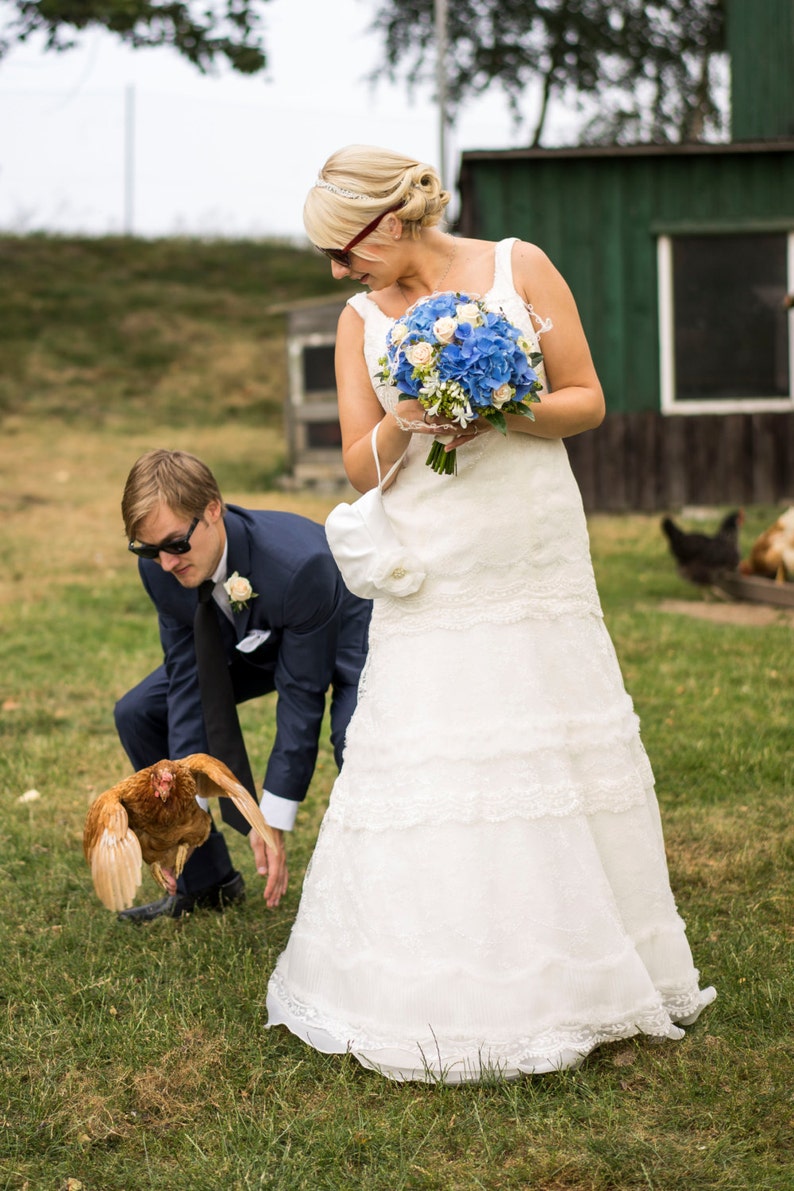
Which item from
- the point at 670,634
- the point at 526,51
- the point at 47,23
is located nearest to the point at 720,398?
the point at 670,634

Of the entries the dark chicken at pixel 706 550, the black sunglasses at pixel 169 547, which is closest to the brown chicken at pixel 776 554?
the dark chicken at pixel 706 550

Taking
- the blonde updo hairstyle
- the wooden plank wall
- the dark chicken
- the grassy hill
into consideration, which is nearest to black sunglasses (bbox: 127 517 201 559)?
the blonde updo hairstyle

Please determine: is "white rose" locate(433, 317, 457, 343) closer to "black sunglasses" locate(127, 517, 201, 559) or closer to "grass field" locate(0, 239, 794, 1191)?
"black sunglasses" locate(127, 517, 201, 559)

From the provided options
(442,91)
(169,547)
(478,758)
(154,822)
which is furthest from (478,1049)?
(442,91)

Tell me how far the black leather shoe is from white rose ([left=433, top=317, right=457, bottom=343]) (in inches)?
96.7

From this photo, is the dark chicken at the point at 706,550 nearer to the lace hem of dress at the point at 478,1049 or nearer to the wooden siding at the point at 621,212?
the wooden siding at the point at 621,212

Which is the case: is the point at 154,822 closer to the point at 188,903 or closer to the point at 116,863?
the point at 116,863

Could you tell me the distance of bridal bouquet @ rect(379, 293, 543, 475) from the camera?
2.98m

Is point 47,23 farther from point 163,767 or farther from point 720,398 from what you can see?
point 163,767

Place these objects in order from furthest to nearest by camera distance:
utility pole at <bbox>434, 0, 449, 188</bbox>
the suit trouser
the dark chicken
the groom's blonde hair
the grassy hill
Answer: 1. the grassy hill
2. utility pole at <bbox>434, 0, 449, 188</bbox>
3. the dark chicken
4. the suit trouser
5. the groom's blonde hair

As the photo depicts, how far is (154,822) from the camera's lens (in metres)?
3.66

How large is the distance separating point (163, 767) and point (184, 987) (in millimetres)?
794

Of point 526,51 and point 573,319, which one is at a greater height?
point 526,51

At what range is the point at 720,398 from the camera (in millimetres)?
14141
